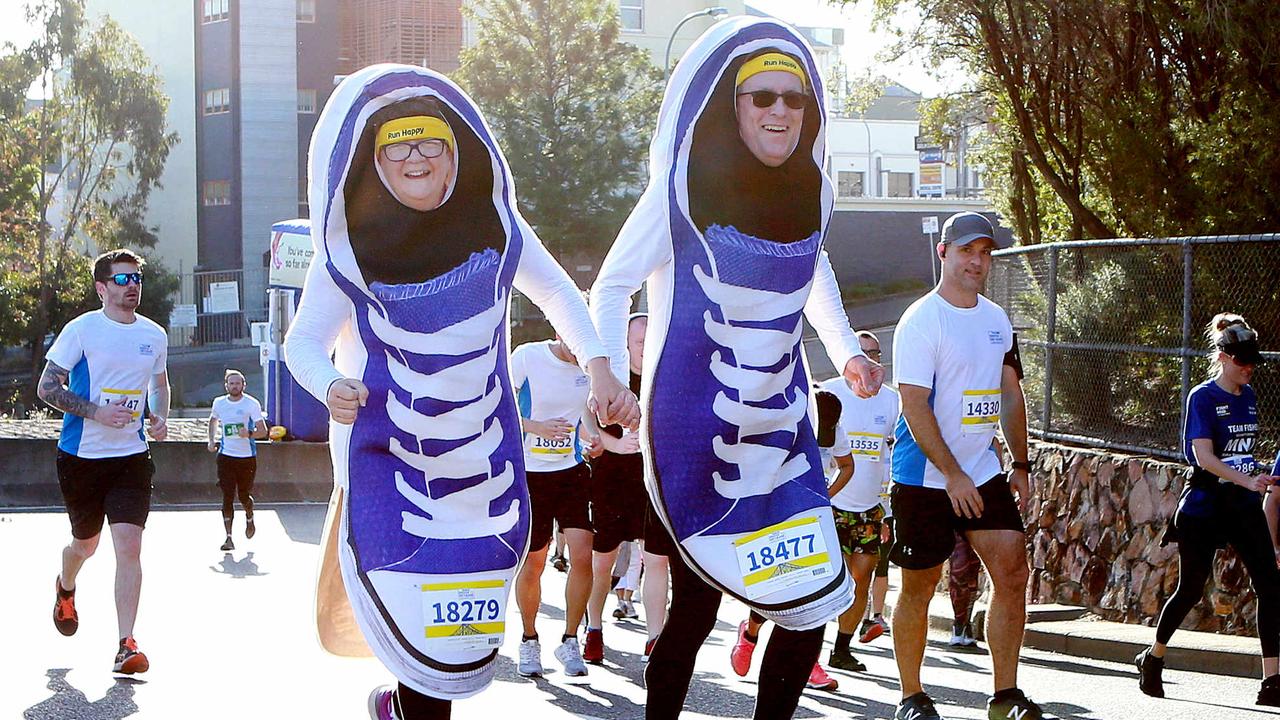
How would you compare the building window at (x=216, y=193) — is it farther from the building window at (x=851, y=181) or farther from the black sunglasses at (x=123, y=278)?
the black sunglasses at (x=123, y=278)

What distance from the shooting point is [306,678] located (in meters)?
8.84

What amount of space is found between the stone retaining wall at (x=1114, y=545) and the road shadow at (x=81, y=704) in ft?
21.9

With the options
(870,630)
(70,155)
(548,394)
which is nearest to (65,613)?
(548,394)

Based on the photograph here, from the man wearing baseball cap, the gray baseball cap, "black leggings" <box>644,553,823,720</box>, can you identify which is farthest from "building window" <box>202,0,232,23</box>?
"black leggings" <box>644,553,823,720</box>

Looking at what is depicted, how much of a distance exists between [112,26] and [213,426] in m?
38.8

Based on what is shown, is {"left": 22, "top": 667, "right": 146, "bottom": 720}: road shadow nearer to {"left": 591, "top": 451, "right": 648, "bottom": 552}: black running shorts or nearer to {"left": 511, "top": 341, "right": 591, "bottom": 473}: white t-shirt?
{"left": 511, "top": 341, "right": 591, "bottom": 473}: white t-shirt

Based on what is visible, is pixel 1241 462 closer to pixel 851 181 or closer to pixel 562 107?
pixel 562 107

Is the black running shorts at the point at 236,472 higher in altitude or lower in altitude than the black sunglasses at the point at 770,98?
lower

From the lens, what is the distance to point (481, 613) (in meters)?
4.59

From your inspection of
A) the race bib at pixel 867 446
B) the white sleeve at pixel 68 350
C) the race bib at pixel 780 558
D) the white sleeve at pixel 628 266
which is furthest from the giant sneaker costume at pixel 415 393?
the race bib at pixel 867 446

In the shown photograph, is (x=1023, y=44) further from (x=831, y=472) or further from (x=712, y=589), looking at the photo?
(x=712, y=589)

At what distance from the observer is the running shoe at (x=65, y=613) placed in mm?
9312

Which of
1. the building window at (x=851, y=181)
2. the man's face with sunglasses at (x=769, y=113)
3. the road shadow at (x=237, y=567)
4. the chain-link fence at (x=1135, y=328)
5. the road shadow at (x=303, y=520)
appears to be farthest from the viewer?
the building window at (x=851, y=181)

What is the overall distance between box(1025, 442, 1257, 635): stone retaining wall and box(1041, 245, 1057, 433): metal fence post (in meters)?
0.52
